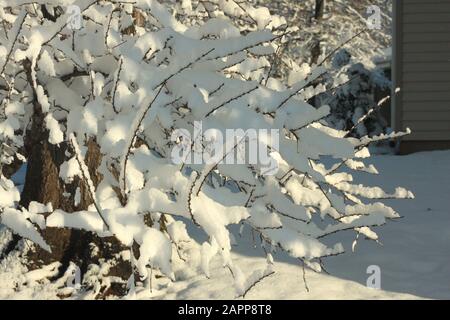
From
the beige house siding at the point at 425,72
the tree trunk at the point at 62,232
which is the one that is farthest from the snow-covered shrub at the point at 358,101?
the tree trunk at the point at 62,232

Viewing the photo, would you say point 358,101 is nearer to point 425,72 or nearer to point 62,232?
point 425,72

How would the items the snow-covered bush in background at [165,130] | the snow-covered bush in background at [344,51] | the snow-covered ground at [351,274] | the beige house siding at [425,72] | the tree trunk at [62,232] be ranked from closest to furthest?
the snow-covered bush in background at [165,130] < the snow-covered ground at [351,274] < the tree trunk at [62,232] < the beige house siding at [425,72] < the snow-covered bush in background at [344,51]

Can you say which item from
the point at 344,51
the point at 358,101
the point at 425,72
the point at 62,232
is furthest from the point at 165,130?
the point at 344,51

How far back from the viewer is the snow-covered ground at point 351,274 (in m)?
4.01

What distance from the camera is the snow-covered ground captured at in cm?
401

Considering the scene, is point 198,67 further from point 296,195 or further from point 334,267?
point 334,267

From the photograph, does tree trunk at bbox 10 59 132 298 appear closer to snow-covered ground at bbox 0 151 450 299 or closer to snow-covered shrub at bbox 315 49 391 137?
snow-covered ground at bbox 0 151 450 299

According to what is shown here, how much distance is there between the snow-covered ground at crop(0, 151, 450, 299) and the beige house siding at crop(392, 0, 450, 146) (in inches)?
218

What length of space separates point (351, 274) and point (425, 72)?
310 inches

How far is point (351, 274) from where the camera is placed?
14.3ft

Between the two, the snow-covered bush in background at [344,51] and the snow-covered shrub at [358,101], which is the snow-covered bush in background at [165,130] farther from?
the snow-covered bush in background at [344,51]

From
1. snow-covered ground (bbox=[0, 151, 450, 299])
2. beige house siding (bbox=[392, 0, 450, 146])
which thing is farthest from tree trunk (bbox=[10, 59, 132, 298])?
beige house siding (bbox=[392, 0, 450, 146])

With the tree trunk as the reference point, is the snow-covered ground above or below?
below

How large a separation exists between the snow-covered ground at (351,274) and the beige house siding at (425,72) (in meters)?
5.53
